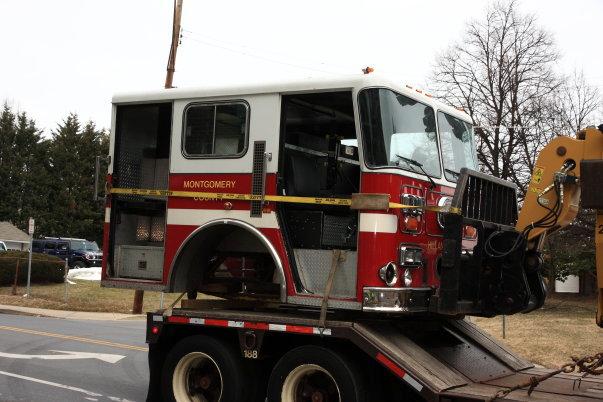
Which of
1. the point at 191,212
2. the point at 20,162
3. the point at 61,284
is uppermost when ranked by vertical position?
the point at 20,162

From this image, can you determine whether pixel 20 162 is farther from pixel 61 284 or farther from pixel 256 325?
pixel 256 325

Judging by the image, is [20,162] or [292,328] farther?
[20,162]

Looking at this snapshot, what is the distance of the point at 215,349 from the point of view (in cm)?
724

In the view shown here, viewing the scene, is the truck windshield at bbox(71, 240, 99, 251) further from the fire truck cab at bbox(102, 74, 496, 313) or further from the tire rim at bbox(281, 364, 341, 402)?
the tire rim at bbox(281, 364, 341, 402)

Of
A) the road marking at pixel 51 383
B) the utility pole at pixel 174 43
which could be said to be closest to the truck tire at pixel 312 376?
the road marking at pixel 51 383

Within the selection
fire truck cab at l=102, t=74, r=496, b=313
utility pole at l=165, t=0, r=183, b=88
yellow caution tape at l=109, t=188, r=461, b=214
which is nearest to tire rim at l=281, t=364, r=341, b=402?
fire truck cab at l=102, t=74, r=496, b=313

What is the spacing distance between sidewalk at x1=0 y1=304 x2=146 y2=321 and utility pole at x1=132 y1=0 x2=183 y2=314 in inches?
13.5

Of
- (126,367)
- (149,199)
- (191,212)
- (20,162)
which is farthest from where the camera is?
(20,162)

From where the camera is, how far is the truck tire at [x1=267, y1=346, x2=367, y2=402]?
6.30 m

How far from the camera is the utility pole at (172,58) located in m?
21.2

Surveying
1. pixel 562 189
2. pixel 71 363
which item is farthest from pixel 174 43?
pixel 562 189

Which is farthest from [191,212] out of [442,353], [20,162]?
[20,162]

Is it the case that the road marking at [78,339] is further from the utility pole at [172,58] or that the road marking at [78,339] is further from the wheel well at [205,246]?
the wheel well at [205,246]

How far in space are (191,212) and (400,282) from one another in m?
2.38
